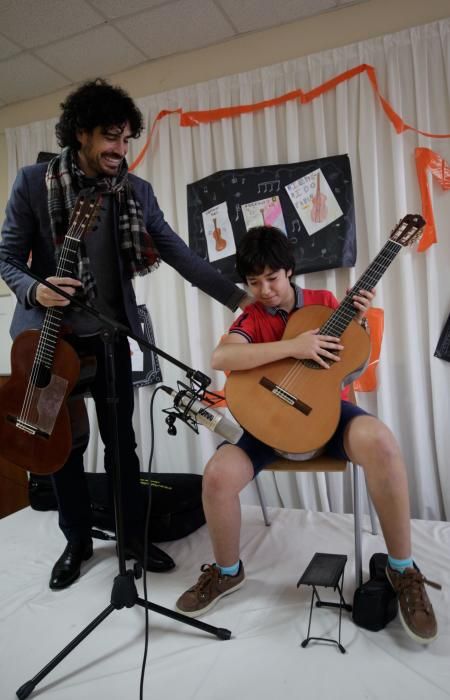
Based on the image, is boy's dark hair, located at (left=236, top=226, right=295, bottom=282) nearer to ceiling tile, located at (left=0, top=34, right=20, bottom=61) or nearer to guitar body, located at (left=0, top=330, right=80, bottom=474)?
guitar body, located at (left=0, top=330, right=80, bottom=474)

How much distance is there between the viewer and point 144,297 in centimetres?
253

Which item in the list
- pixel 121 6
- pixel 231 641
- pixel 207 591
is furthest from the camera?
pixel 121 6

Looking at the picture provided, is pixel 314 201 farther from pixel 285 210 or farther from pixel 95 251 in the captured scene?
pixel 95 251

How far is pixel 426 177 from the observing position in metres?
1.96

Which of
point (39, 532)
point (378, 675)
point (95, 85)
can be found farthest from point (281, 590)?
point (95, 85)

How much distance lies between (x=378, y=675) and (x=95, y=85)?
1.62m

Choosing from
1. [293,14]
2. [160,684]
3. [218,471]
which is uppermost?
[293,14]

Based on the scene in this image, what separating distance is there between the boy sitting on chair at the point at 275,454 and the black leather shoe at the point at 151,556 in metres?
0.23

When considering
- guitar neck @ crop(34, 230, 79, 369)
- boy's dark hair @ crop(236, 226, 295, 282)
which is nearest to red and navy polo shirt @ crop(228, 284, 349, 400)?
boy's dark hair @ crop(236, 226, 295, 282)

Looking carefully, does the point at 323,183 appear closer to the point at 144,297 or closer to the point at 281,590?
the point at 144,297

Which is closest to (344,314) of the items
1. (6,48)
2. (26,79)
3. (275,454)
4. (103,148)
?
(275,454)

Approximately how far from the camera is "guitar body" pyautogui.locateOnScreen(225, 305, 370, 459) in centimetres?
123

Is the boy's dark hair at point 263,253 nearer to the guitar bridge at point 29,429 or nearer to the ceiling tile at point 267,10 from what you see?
the guitar bridge at point 29,429

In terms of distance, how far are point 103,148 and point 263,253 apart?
0.53 metres
